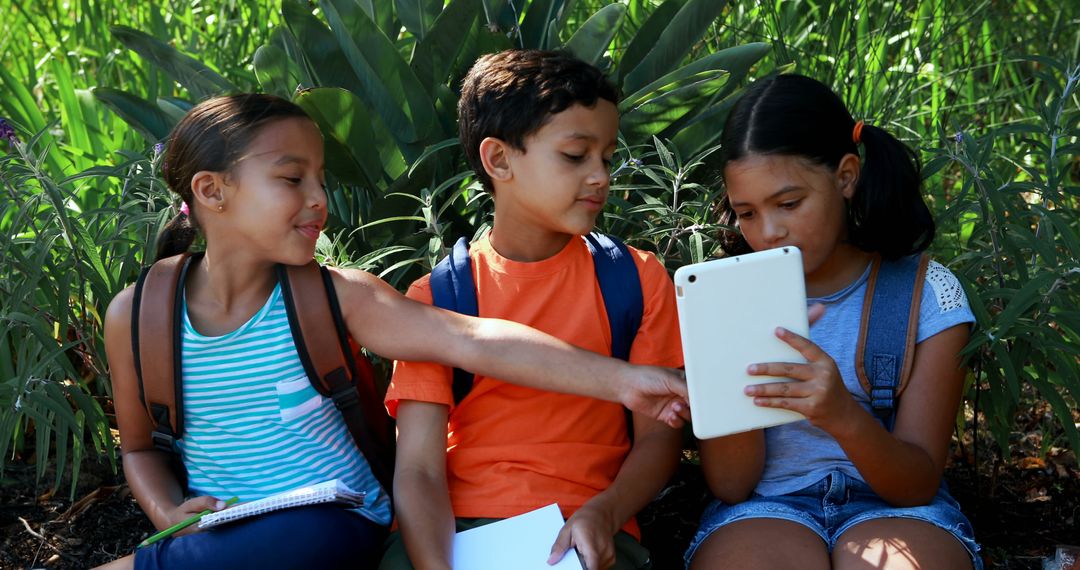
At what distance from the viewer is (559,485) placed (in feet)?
7.03

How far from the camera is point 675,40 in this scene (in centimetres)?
298

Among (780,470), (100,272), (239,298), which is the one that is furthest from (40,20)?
(780,470)

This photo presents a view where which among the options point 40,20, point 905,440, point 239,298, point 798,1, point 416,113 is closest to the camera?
point 905,440

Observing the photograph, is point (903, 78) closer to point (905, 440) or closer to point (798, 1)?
point (798, 1)

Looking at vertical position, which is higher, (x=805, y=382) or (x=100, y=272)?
(x=100, y=272)

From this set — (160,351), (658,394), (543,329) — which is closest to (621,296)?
(543,329)

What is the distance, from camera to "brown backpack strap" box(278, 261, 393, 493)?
217 centimetres

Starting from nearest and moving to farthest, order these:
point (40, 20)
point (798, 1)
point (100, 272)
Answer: point (100, 272), point (798, 1), point (40, 20)

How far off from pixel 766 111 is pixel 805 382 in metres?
0.58

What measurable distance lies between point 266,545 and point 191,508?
0.18 meters

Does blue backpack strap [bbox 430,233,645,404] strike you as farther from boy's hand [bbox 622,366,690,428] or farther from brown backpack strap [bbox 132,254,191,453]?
brown backpack strap [bbox 132,254,191,453]

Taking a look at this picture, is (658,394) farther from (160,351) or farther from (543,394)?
(160,351)

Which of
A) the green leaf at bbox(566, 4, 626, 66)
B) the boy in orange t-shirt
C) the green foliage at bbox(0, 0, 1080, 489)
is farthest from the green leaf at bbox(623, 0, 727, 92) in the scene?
the boy in orange t-shirt

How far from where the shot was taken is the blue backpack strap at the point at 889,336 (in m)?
2.14
